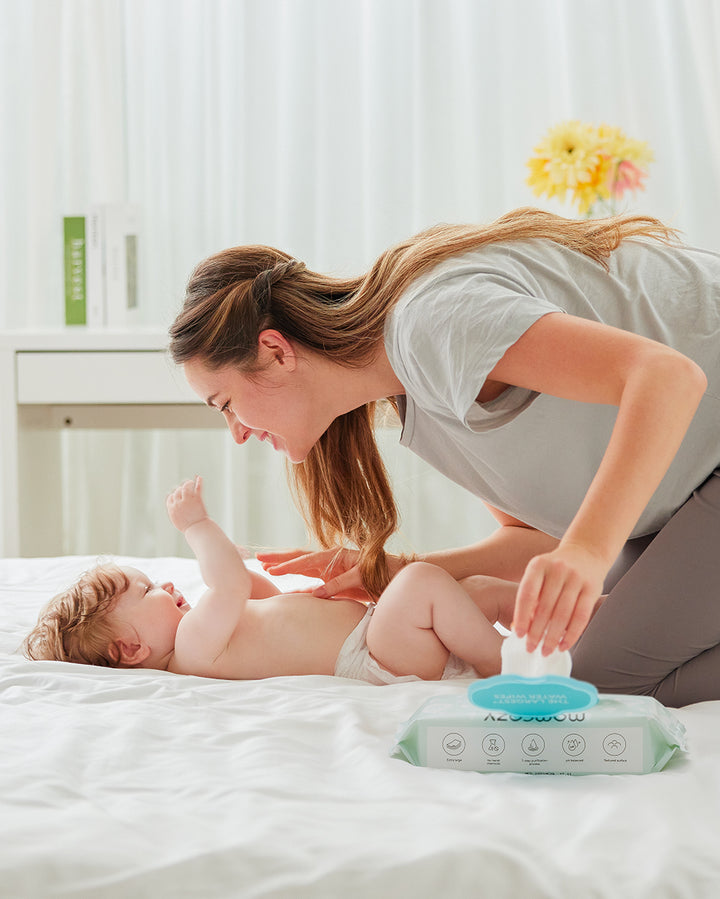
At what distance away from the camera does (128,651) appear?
1.16m

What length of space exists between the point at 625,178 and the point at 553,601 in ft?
5.95

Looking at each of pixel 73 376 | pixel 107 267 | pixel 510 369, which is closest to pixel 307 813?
pixel 510 369

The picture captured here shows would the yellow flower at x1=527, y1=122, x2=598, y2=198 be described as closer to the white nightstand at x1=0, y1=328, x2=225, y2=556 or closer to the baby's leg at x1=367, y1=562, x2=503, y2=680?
the white nightstand at x1=0, y1=328, x2=225, y2=556

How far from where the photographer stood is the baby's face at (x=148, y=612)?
1.16 meters

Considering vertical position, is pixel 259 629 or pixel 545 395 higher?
pixel 545 395

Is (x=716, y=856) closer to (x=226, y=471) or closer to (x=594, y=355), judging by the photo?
(x=594, y=355)

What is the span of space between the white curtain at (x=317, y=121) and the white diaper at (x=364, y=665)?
148 cm

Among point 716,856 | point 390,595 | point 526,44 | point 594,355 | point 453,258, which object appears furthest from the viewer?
point 526,44

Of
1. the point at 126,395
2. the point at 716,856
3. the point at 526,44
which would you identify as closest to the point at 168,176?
the point at 126,395

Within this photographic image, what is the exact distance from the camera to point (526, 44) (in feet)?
8.36

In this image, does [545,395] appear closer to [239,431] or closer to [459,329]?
[459,329]

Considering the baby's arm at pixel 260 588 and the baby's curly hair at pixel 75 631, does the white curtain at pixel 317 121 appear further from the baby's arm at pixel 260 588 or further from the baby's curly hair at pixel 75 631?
the baby's curly hair at pixel 75 631

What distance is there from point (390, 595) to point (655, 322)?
0.42m

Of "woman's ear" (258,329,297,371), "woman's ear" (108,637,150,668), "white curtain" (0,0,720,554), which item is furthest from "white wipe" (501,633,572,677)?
"white curtain" (0,0,720,554)
